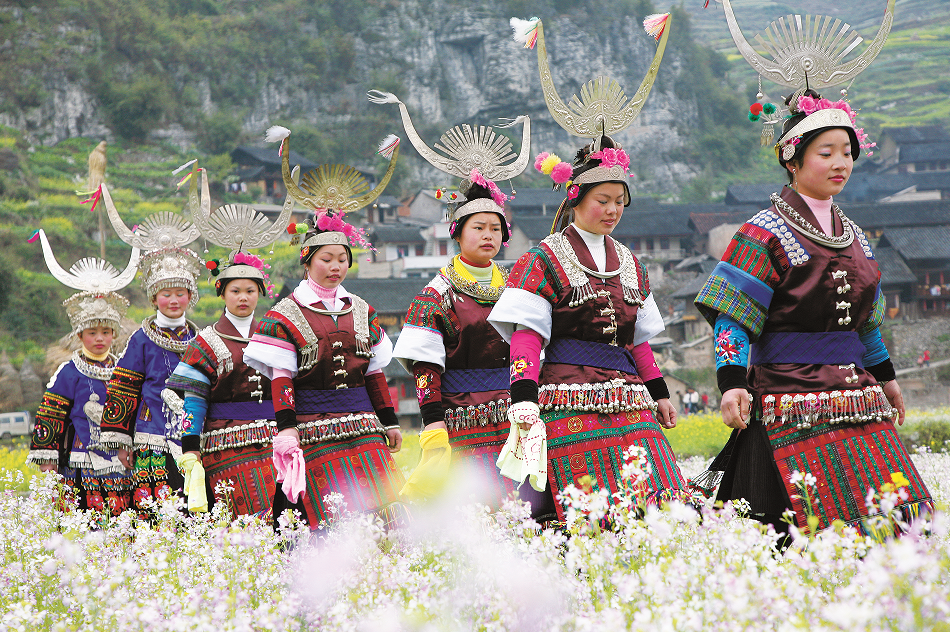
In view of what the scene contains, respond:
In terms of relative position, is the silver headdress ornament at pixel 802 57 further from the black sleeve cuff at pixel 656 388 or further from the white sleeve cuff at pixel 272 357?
the white sleeve cuff at pixel 272 357

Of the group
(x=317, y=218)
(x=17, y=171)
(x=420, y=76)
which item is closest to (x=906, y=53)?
(x=420, y=76)

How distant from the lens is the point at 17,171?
182 feet

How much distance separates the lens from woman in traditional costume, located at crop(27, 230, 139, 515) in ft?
27.0

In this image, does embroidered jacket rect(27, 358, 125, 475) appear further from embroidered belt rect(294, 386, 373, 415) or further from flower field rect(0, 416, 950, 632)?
flower field rect(0, 416, 950, 632)

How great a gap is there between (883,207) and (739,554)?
6164 cm

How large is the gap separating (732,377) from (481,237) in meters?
2.13

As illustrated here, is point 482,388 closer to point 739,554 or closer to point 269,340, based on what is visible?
point 269,340

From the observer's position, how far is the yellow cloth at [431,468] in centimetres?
488

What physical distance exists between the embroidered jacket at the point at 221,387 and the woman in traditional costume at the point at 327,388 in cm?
70

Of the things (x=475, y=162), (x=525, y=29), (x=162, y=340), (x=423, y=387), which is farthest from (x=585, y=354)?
(x=162, y=340)

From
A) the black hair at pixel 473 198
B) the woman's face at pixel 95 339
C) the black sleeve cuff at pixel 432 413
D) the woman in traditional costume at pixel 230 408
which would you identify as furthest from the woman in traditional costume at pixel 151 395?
the black hair at pixel 473 198

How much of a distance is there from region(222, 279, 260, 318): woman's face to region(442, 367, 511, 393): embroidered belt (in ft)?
7.01

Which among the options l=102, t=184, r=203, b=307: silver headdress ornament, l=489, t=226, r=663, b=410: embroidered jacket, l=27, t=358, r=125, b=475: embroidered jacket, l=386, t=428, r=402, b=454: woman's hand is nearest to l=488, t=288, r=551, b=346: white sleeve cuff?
l=489, t=226, r=663, b=410: embroidered jacket

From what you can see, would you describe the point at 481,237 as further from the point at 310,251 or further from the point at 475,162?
the point at 310,251
